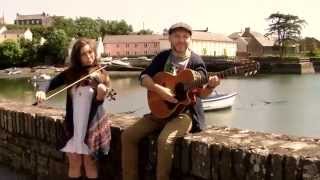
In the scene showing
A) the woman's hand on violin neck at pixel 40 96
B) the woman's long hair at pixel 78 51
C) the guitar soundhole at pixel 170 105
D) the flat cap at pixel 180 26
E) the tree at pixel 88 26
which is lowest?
the guitar soundhole at pixel 170 105

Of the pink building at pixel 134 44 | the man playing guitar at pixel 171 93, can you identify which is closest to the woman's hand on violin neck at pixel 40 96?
the man playing guitar at pixel 171 93

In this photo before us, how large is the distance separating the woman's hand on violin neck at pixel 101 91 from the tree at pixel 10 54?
431 feet

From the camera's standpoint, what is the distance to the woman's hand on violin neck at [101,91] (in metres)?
4.64

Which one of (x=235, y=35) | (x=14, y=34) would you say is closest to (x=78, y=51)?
(x=14, y=34)

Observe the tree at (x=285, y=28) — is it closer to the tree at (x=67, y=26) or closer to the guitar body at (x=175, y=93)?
the tree at (x=67, y=26)

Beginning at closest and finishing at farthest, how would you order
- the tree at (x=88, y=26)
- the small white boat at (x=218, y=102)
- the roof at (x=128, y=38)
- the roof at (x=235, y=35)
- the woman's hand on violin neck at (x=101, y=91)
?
the woman's hand on violin neck at (x=101, y=91) → the small white boat at (x=218, y=102) → the tree at (x=88, y=26) → the roof at (x=128, y=38) → the roof at (x=235, y=35)

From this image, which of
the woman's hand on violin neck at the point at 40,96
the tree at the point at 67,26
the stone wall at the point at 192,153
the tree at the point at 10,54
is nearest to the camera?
the stone wall at the point at 192,153

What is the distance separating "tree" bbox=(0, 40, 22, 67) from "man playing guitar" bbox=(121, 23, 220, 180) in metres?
132

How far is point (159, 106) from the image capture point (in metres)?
4.47

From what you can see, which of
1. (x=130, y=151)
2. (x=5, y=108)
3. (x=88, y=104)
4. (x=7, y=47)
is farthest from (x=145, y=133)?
(x=7, y=47)

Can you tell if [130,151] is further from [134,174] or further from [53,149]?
[53,149]

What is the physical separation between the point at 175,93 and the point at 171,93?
0.17 feet

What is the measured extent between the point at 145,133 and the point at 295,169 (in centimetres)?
144

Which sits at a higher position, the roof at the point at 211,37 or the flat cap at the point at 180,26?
the roof at the point at 211,37
